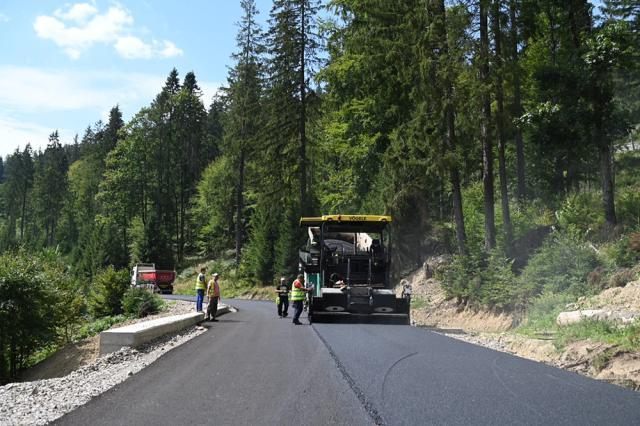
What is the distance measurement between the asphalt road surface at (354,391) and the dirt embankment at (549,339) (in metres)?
0.70

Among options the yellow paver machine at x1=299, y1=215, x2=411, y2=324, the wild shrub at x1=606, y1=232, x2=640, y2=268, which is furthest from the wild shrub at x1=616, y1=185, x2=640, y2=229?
the yellow paver machine at x1=299, y1=215, x2=411, y2=324

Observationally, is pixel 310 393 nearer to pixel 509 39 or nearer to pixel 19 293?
pixel 19 293

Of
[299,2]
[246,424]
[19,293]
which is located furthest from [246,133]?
[246,424]

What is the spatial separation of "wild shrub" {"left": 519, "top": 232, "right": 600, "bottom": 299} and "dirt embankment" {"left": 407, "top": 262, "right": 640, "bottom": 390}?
0.94m

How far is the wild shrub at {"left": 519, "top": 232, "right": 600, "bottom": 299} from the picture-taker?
16.0m

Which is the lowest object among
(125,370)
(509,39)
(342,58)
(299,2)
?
(125,370)

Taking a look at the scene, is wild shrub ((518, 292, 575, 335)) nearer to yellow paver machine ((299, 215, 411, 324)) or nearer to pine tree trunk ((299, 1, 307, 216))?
yellow paver machine ((299, 215, 411, 324))

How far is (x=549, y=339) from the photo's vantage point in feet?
41.1

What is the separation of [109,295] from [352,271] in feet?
44.8

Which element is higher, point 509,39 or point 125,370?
point 509,39

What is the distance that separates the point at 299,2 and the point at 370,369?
33.9m

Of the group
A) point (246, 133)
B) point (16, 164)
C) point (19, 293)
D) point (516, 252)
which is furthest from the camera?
point (16, 164)

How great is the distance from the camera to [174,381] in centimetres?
834

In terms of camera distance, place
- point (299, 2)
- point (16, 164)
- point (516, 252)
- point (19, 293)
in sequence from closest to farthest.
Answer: point (19, 293)
point (516, 252)
point (299, 2)
point (16, 164)
